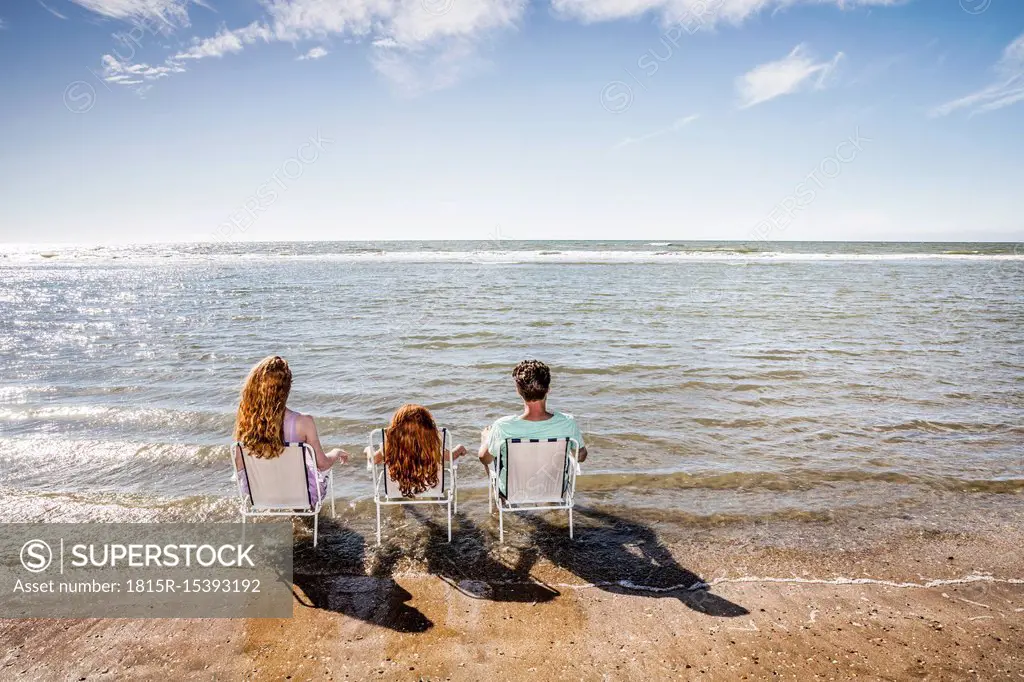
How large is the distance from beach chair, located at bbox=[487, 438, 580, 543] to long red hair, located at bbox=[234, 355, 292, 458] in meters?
1.89

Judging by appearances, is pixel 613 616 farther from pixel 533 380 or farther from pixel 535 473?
pixel 533 380

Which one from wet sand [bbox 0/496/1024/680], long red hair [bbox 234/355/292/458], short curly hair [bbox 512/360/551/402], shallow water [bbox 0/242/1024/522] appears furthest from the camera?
shallow water [bbox 0/242/1024/522]

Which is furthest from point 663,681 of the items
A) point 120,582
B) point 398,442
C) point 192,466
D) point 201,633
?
point 192,466

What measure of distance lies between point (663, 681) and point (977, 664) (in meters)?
1.95

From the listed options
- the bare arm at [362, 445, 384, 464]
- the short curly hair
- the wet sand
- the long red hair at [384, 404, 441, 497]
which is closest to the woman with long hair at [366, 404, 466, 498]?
the long red hair at [384, 404, 441, 497]

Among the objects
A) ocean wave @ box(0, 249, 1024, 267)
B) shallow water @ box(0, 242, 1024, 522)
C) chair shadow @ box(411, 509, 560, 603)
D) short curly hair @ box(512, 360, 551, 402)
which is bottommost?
chair shadow @ box(411, 509, 560, 603)

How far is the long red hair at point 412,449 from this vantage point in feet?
15.7

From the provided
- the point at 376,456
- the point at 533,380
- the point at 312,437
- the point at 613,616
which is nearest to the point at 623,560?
the point at 613,616

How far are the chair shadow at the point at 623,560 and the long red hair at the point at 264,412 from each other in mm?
2451

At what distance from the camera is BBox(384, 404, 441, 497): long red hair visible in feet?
15.7

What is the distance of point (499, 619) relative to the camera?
154 inches

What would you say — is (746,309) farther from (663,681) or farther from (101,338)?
(101,338)

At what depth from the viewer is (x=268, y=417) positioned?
14.9 feet

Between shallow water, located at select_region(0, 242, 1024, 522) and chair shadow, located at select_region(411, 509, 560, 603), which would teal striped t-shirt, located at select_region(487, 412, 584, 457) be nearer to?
chair shadow, located at select_region(411, 509, 560, 603)
